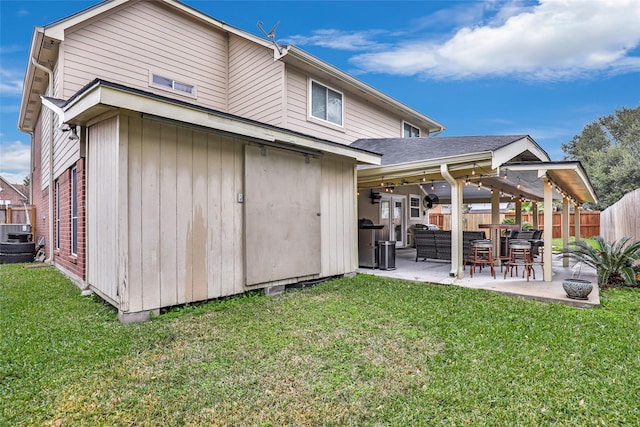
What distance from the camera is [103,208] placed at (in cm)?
458

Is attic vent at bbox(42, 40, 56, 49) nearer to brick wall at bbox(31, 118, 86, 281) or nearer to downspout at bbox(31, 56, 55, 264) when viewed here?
downspout at bbox(31, 56, 55, 264)

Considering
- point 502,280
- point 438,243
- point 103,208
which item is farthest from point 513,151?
point 103,208

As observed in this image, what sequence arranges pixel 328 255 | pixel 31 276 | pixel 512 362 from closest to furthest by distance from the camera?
pixel 512 362, pixel 328 255, pixel 31 276

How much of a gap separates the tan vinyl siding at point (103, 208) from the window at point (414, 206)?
10.5m

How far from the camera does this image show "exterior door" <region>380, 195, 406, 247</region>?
11570 mm

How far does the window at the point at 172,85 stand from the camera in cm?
816

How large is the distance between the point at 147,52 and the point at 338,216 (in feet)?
19.6

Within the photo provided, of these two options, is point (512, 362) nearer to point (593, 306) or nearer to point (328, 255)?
point (593, 306)

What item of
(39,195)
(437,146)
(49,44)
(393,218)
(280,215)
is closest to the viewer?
(280,215)

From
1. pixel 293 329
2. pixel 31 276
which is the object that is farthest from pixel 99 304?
pixel 31 276

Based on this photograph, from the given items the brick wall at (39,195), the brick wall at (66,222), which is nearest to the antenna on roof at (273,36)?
the brick wall at (66,222)

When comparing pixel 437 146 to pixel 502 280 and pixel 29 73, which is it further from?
pixel 29 73

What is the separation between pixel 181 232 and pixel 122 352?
1.69 metres

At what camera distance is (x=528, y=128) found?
36.0 meters
